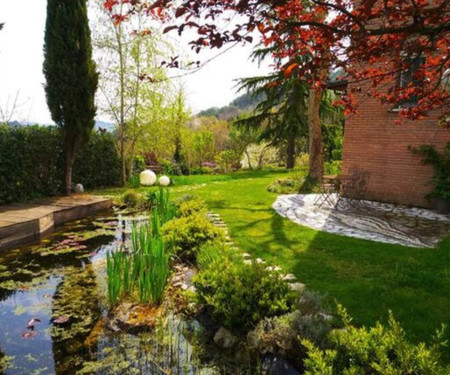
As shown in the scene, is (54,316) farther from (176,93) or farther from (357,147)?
(176,93)

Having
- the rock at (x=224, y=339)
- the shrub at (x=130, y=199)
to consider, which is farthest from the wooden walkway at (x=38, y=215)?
the rock at (x=224, y=339)

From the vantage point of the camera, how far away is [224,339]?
298 centimetres

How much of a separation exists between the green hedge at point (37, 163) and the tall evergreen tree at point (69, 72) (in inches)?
13.5

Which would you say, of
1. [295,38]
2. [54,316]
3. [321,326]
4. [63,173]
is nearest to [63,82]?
[63,173]

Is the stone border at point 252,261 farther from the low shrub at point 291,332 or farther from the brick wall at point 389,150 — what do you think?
the brick wall at point 389,150

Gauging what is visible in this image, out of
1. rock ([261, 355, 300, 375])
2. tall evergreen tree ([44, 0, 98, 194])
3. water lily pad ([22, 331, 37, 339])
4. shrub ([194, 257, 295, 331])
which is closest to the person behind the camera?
rock ([261, 355, 300, 375])

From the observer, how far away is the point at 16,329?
328cm

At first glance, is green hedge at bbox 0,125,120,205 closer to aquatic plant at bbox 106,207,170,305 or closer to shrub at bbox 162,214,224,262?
shrub at bbox 162,214,224,262

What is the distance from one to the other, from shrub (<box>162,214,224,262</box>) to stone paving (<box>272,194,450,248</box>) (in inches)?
97.1

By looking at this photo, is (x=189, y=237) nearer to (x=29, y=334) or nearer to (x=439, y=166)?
(x=29, y=334)

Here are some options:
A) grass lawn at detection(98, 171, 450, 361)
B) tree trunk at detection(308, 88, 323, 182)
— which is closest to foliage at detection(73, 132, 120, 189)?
grass lawn at detection(98, 171, 450, 361)

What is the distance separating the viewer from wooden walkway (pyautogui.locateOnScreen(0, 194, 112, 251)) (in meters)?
5.68

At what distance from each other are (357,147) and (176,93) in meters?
13.5

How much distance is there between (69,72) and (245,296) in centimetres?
904
